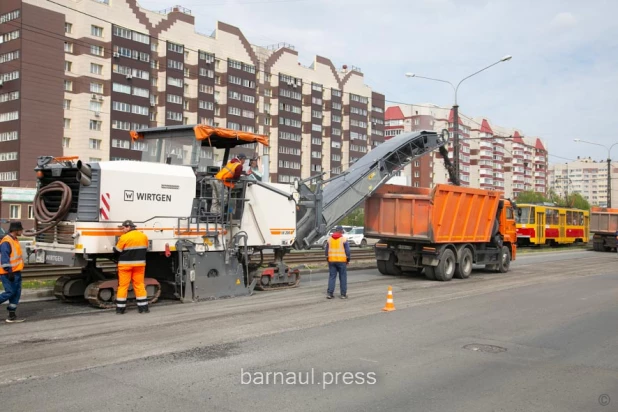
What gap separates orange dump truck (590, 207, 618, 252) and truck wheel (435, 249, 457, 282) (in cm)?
2359

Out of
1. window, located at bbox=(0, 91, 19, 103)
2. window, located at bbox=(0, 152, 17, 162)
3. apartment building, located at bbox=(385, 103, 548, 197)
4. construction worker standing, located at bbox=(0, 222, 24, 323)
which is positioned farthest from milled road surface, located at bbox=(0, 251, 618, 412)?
apartment building, located at bbox=(385, 103, 548, 197)

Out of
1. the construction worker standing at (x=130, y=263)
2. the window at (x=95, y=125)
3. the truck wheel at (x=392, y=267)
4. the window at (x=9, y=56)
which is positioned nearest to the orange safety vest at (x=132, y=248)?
the construction worker standing at (x=130, y=263)

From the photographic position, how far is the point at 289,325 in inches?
354

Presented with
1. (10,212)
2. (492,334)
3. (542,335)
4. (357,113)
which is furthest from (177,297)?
(357,113)

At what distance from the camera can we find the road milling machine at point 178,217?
977 centimetres

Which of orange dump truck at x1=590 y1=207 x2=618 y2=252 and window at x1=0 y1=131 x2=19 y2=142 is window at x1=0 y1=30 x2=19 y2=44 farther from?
orange dump truck at x1=590 y1=207 x2=618 y2=252

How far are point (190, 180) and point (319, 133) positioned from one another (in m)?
76.9

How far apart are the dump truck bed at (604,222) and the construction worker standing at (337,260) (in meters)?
29.5

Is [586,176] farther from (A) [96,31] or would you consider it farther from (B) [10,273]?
(B) [10,273]

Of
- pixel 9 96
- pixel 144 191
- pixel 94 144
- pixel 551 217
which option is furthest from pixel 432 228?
pixel 9 96

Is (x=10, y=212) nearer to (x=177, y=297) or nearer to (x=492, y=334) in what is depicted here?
(x=177, y=297)

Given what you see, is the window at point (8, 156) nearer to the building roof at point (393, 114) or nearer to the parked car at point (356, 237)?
the parked car at point (356, 237)

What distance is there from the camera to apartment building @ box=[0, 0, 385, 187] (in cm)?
5441

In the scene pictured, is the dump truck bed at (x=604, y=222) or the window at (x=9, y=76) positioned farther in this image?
the window at (x=9, y=76)
